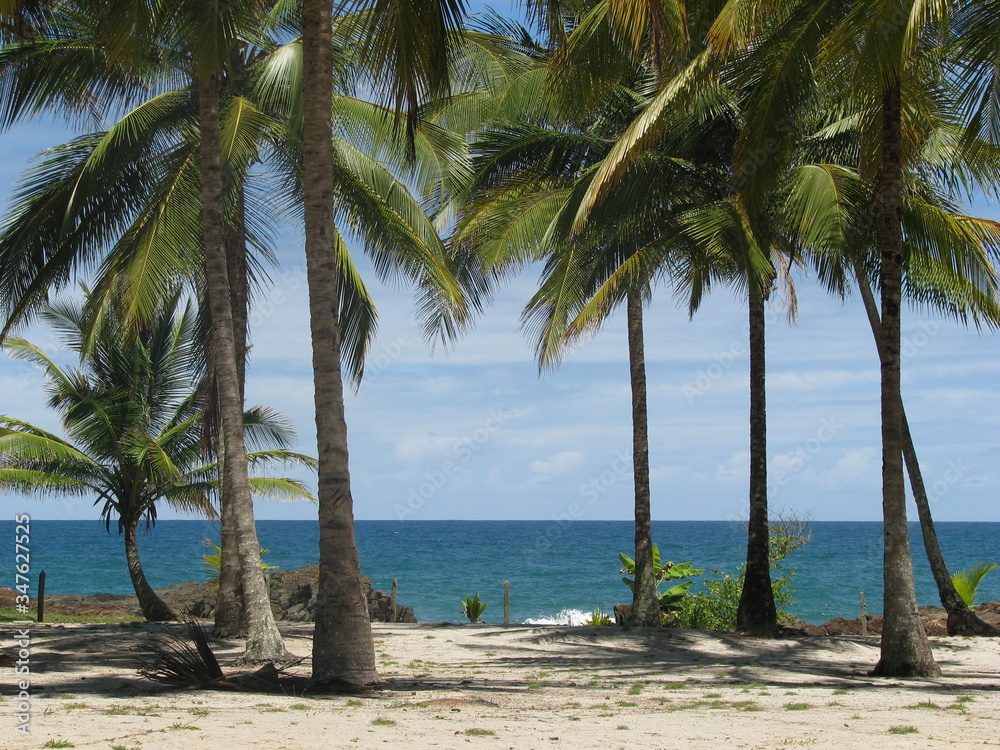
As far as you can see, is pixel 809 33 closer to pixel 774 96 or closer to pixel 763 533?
pixel 774 96

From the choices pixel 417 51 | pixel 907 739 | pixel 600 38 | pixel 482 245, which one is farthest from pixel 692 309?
pixel 907 739

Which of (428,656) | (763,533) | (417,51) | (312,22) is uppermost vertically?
(312,22)

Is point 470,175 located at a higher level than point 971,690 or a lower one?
higher

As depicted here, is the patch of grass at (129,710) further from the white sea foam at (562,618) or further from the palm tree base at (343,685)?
the white sea foam at (562,618)

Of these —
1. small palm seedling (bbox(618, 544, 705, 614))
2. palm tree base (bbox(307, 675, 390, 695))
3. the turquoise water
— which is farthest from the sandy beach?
the turquoise water

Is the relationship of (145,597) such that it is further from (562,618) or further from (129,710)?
(562,618)

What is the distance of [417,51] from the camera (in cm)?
805

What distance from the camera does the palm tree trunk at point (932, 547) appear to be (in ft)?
47.3

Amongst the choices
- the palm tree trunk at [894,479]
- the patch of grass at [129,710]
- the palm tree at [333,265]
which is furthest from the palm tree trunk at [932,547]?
the patch of grass at [129,710]

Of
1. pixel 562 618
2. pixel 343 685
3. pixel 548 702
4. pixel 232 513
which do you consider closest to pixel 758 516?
pixel 548 702

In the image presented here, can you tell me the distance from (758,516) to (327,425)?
26.4 ft

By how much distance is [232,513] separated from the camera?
1225 centimetres

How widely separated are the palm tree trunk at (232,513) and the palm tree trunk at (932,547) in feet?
31.3

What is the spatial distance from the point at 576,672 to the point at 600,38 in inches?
277
